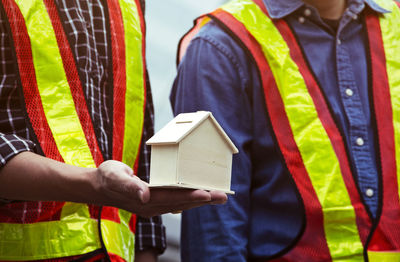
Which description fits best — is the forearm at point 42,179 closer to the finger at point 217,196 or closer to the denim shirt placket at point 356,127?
the finger at point 217,196

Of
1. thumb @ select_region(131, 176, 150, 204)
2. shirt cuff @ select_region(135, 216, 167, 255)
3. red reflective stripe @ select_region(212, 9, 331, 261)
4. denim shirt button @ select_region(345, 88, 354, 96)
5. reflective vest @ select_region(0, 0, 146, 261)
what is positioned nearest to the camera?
thumb @ select_region(131, 176, 150, 204)

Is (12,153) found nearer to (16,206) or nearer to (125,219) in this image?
(16,206)

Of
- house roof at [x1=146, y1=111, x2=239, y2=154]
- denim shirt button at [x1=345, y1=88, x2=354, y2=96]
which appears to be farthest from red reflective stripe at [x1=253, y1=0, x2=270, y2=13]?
house roof at [x1=146, y1=111, x2=239, y2=154]

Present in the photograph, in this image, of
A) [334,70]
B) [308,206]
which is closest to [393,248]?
[308,206]

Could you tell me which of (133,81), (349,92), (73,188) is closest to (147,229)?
(133,81)

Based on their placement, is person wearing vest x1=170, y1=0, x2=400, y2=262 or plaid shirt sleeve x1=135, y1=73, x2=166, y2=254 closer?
plaid shirt sleeve x1=135, y1=73, x2=166, y2=254

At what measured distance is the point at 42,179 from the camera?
3.65ft

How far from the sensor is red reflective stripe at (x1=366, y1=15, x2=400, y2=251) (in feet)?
5.60

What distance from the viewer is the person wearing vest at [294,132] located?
168cm

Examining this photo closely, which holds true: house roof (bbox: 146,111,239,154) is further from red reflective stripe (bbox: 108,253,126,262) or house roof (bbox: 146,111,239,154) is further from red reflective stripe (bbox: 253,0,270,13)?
red reflective stripe (bbox: 253,0,270,13)

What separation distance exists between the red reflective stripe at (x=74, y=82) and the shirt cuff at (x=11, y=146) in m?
0.15

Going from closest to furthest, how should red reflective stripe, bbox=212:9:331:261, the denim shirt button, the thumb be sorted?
the thumb, red reflective stripe, bbox=212:9:331:261, the denim shirt button

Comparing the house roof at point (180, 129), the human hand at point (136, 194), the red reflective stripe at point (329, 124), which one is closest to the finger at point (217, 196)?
the human hand at point (136, 194)

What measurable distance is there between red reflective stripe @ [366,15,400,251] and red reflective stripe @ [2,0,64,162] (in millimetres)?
882
